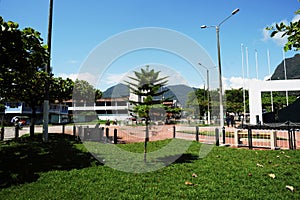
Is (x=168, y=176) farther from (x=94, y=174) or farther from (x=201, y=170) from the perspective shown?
(x=94, y=174)

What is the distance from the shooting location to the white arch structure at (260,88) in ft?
72.2

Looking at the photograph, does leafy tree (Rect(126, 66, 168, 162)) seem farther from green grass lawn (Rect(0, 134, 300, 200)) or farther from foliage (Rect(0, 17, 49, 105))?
foliage (Rect(0, 17, 49, 105))

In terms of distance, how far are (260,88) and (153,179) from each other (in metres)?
21.3

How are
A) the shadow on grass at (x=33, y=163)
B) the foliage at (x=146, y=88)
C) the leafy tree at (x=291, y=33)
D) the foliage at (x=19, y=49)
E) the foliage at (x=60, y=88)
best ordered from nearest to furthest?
the leafy tree at (x=291, y=33) → the shadow on grass at (x=33, y=163) → the foliage at (x=19, y=49) → the foliage at (x=146, y=88) → the foliage at (x=60, y=88)

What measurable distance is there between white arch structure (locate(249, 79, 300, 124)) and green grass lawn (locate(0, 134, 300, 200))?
16915 mm

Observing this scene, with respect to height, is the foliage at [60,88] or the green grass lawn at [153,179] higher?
the foliage at [60,88]

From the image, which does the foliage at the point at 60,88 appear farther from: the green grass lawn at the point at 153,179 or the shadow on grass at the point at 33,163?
the green grass lawn at the point at 153,179

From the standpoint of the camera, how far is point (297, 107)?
2189 centimetres

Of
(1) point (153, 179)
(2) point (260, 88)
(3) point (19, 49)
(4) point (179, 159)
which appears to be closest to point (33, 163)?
(3) point (19, 49)

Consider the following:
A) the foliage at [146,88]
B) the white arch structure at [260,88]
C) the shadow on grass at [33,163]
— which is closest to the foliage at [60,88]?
the shadow on grass at [33,163]

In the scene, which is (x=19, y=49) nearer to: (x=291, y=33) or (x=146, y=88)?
(x=146, y=88)

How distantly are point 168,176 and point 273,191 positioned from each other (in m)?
2.31

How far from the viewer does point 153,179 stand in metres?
5.16

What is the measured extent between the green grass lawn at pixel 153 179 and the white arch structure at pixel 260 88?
16.9 meters
